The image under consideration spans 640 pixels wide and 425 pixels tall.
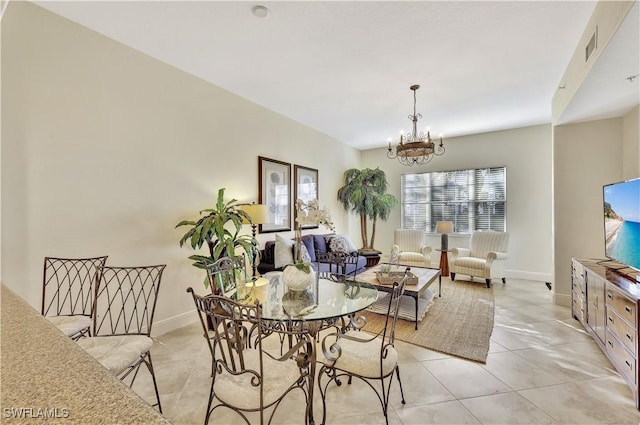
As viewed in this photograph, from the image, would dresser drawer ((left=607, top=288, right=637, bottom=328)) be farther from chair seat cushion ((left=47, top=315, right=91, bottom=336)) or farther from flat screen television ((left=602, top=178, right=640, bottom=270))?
chair seat cushion ((left=47, top=315, right=91, bottom=336))

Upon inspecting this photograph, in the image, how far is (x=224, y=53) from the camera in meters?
2.87

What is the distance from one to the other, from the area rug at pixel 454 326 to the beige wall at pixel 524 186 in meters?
1.66

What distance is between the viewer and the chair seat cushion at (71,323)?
181cm

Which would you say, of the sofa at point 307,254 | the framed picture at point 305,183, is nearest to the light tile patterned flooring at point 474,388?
the sofa at point 307,254

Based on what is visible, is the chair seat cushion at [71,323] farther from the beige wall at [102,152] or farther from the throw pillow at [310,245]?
the throw pillow at [310,245]

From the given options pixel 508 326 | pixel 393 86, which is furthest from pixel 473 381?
pixel 393 86

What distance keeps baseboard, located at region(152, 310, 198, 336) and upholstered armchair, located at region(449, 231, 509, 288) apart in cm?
447

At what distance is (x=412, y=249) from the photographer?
5.82 metres

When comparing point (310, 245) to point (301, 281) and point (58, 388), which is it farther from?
point (58, 388)

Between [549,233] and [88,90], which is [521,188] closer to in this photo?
[549,233]

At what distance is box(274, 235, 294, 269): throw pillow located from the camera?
3945 millimetres

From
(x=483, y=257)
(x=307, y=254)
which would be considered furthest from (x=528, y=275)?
(x=307, y=254)

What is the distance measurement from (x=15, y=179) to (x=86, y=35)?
1.41 m

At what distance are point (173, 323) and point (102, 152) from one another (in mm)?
1909
